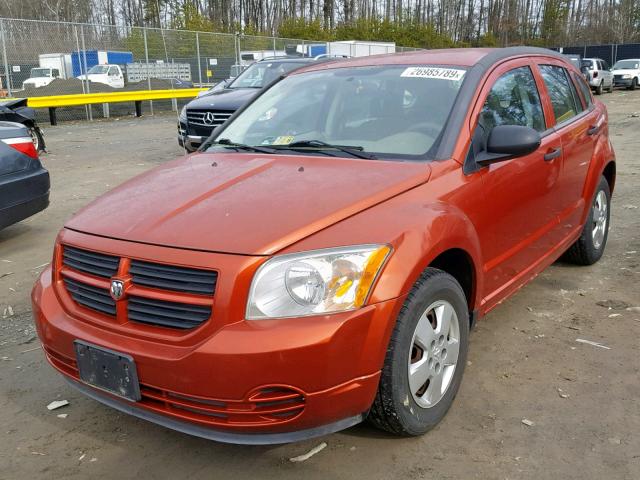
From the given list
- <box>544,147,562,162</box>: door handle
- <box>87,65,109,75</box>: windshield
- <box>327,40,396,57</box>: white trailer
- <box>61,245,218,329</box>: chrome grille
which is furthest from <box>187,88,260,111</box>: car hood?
<box>327,40,396,57</box>: white trailer

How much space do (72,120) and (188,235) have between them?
63.4ft

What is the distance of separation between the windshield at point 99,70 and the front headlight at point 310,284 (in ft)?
65.4

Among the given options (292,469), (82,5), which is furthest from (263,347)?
(82,5)

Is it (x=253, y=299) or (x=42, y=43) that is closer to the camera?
(x=253, y=299)

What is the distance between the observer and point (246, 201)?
2688 mm

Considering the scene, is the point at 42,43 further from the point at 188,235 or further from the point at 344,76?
the point at 188,235

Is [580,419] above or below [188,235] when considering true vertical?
below

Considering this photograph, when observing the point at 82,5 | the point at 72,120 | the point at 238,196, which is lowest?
the point at 72,120

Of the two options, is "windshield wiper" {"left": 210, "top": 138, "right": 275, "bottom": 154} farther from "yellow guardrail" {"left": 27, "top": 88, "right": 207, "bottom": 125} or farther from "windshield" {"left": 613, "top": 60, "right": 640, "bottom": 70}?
"windshield" {"left": 613, "top": 60, "right": 640, "bottom": 70}

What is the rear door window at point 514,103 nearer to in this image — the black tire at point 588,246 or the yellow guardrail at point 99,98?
A: the black tire at point 588,246

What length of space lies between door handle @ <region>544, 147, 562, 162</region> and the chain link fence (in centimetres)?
1726

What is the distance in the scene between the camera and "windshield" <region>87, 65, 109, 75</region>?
2022 cm

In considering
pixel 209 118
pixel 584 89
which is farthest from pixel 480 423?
pixel 209 118

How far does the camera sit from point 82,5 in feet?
160
